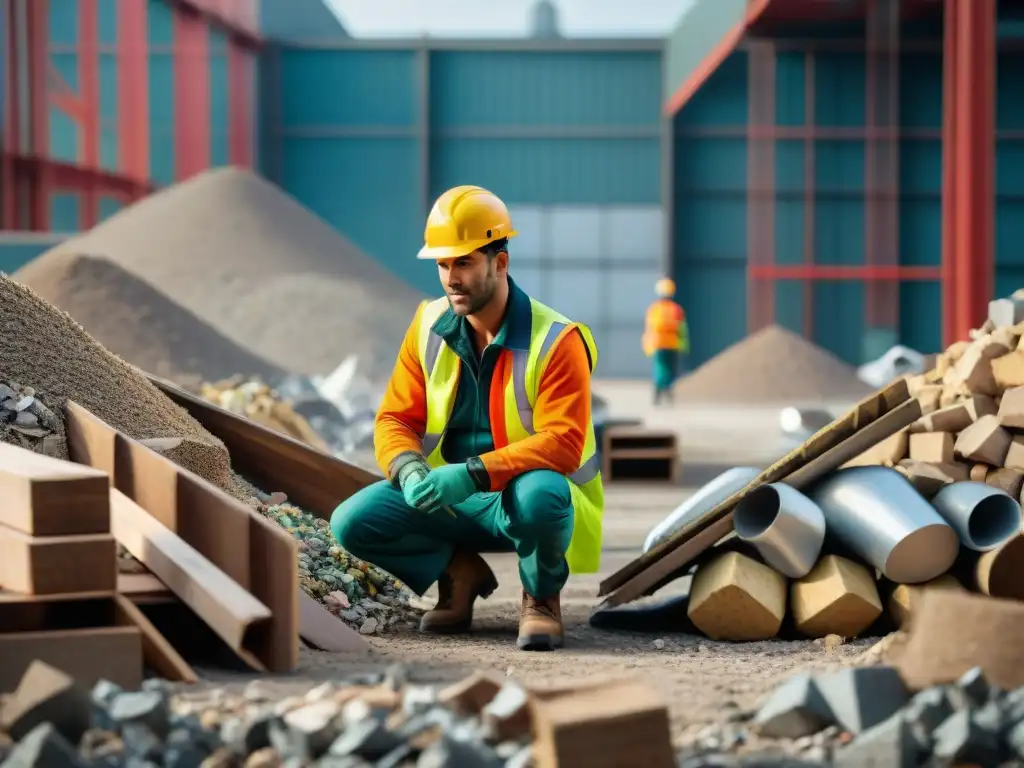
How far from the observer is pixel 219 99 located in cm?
2675

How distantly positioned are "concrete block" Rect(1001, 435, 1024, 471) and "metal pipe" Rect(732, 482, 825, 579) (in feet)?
3.73

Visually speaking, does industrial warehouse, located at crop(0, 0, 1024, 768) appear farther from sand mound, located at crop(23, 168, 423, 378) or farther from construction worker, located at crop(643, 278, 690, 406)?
sand mound, located at crop(23, 168, 423, 378)

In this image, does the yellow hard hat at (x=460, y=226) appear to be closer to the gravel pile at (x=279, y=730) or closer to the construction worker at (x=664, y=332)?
the gravel pile at (x=279, y=730)

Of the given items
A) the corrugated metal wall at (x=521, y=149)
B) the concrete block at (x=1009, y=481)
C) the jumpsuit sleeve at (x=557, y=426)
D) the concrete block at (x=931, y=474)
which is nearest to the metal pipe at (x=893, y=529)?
the concrete block at (x=931, y=474)

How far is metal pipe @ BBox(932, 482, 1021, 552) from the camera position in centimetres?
488

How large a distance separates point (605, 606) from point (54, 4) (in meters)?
23.7

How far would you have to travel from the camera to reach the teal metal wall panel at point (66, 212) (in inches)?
942

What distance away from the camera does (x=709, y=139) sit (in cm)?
2673

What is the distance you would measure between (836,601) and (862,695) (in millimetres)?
1776

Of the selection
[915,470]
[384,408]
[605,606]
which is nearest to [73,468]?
[384,408]

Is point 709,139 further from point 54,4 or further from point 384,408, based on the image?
point 384,408

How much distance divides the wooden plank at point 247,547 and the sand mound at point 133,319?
10.5 metres

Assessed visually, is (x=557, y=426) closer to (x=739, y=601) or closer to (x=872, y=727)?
(x=739, y=601)

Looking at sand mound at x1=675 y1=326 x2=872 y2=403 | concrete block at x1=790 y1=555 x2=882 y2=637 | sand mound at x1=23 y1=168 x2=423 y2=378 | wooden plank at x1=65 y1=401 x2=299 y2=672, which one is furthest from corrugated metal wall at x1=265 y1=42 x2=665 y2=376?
wooden plank at x1=65 y1=401 x2=299 y2=672
